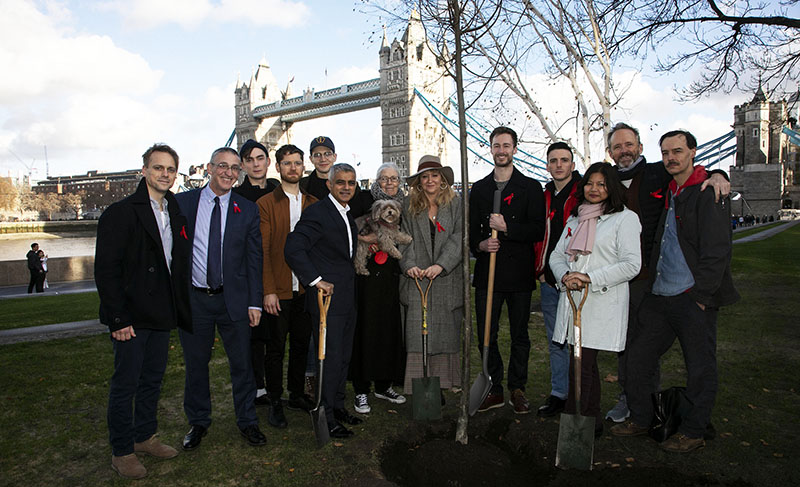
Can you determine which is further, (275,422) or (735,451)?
(275,422)

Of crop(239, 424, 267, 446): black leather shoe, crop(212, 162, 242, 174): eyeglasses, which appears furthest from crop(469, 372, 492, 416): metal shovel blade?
crop(212, 162, 242, 174): eyeglasses

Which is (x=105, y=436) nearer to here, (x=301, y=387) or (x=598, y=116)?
(x=301, y=387)

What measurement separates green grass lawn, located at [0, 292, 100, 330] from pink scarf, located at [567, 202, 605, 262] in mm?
7743

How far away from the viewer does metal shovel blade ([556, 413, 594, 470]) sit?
3262 millimetres

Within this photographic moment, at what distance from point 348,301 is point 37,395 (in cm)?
303

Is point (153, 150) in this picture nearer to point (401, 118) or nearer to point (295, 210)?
point (295, 210)

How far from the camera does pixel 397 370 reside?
4.54 meters

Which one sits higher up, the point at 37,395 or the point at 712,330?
the point at 712,330

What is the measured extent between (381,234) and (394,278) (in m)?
0.43

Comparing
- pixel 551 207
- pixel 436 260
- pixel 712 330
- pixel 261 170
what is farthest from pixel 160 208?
pixel 712 330

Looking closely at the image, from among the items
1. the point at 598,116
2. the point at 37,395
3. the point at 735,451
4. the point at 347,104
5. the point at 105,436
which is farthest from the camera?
the point at 347,104

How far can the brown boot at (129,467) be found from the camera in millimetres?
3244

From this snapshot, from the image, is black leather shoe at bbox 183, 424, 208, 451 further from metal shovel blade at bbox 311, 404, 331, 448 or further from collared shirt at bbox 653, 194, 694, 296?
collared shirt at bbox 653, 194, 694, 296

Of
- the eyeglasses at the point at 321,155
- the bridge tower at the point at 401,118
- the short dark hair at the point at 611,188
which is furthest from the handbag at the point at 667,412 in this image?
the bridge tower at the point at 401,118
